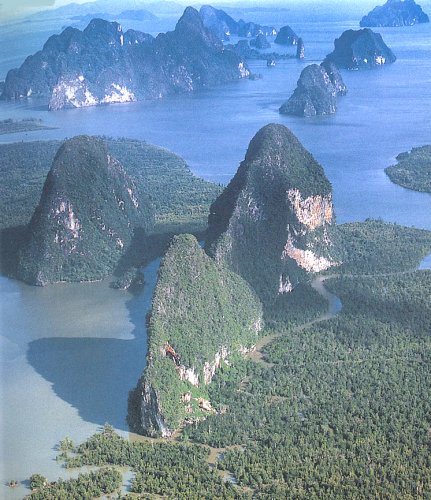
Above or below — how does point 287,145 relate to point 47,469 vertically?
above

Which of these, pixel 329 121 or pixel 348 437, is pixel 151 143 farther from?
pixel 348 437

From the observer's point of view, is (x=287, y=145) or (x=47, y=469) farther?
(x=287, y=145)

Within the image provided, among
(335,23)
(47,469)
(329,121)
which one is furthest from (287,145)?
(335,23)

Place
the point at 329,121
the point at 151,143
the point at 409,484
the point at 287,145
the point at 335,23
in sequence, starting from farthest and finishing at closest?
1. the point at 335,23
2. the point at 329,121
3. the point at 151,143
4. the point at 287,145
5. the point at 409,484

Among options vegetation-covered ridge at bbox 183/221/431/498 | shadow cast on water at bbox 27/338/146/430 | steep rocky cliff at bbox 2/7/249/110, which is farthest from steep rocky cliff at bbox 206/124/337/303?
steep rocky cliff at bbox 2/7/249/110

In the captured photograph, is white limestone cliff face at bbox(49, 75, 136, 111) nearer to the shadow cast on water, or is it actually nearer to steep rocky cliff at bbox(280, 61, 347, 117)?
steep rocky cliff at bbox(280, 61, 347, 117)

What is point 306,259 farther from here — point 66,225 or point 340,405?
point 340,405
